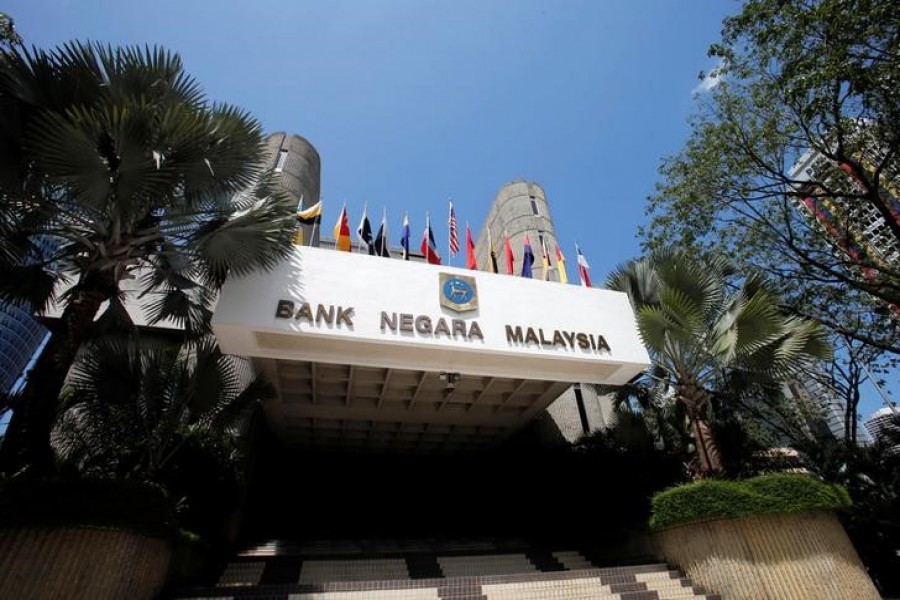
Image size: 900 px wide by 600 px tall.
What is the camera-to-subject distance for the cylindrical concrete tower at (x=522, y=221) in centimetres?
1789

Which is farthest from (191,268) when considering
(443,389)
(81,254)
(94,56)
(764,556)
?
(764,556)

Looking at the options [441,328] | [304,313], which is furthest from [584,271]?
[304,313]

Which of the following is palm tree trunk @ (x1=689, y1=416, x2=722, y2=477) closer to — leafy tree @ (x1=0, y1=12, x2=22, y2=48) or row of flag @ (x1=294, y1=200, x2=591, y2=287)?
row of flag @ (x1=294, y1=200, x2=591, y2=287)

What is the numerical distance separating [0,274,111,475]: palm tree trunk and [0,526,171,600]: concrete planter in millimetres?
862

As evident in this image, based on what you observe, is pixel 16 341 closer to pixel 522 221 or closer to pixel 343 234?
pixel 343 234

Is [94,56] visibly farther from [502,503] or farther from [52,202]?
[502,503]

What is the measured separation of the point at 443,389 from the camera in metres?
11.0

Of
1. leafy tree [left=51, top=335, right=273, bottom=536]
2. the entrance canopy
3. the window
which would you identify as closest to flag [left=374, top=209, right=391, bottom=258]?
the entrance canopy

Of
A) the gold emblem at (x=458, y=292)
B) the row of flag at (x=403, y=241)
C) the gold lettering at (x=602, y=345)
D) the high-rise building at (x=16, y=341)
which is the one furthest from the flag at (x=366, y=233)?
the high-rise building at (x=16, y=341)

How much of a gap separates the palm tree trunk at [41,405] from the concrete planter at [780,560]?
28.9 ft

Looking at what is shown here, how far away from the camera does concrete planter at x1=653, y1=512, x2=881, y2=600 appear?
5.98 meters

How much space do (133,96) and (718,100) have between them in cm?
1182

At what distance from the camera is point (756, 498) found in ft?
21.0

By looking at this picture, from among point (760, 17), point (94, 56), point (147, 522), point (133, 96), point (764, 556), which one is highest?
point (760, 17)
